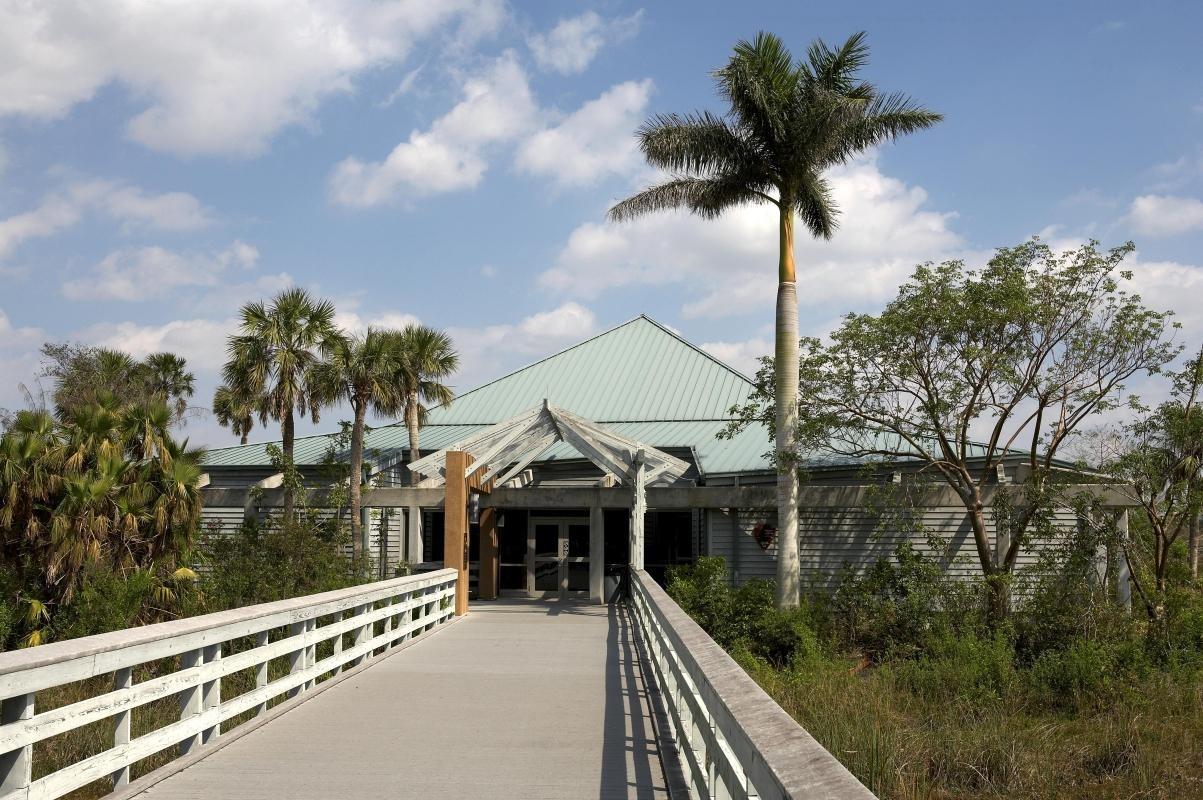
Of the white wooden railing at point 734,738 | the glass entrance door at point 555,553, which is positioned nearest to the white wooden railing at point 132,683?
the white wooden railing at point 734,738

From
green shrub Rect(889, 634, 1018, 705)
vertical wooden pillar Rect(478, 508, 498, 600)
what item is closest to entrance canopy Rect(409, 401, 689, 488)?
vertical wooden pillar Rect(478, 508, 498, 600)

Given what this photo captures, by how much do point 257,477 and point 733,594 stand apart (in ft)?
44.5

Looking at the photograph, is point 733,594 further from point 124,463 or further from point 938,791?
point 124,463

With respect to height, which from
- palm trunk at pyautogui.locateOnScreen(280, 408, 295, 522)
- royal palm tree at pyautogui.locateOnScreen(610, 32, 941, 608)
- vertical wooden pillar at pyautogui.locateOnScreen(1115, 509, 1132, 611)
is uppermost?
royal palm tree at pyautogui.locateOnScreen(610, 32, 941, 608)

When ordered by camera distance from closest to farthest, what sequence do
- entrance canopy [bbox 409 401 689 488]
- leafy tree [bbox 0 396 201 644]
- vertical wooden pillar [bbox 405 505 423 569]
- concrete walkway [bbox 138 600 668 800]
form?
concrete walkway [bbox 138 600 668 800]
leafy tree [bbox 0 396 201 644]
entrance canopy [bbox 409 401 689 488]
vertical wooden pillar [bbox 405 505 423 569]

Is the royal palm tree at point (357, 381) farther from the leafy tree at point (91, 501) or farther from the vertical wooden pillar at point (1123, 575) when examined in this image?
the vertical wooden pillar at point (1123, 575)

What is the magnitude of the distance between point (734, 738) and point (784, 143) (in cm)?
1836

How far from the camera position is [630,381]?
32.5 meters

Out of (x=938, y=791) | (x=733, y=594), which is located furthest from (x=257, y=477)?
(x=938, y=791)

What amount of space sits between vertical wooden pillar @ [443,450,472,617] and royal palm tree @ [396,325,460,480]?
556 cm

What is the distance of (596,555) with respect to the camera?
78.9ft

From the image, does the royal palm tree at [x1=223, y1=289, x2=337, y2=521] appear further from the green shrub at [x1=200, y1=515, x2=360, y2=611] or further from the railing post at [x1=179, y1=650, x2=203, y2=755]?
the railing post at [x1=179, y1=650, x2=203, y2=755]

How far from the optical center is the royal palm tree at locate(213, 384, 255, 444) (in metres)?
24.5

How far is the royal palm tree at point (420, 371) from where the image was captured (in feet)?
84.5
